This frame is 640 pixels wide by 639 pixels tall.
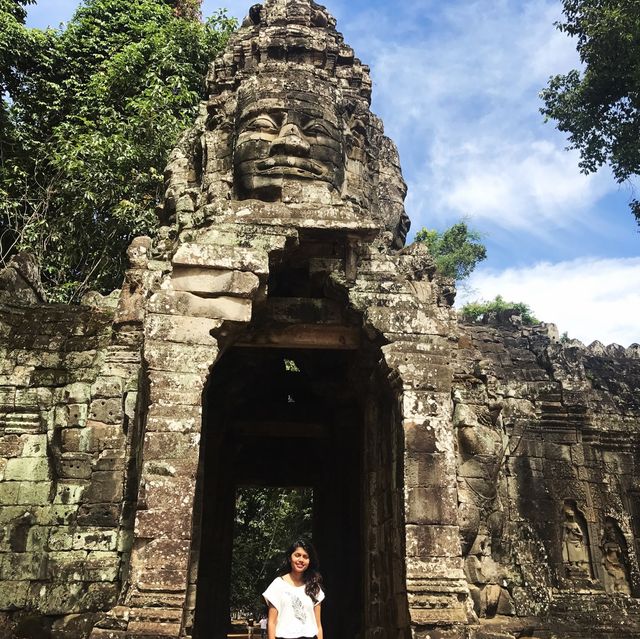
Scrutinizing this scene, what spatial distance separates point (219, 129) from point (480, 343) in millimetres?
5270

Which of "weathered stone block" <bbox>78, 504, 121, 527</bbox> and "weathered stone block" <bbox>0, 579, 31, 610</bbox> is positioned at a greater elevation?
"weathered stone block" <bbox>78, 504, 121, 527</bbox>

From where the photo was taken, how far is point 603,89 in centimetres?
1606

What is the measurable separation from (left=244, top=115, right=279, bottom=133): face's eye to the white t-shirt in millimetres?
5044

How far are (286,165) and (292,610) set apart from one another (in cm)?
459

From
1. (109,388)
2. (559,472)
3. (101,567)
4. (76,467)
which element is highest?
(109,388)

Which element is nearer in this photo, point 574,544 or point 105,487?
point 105,487

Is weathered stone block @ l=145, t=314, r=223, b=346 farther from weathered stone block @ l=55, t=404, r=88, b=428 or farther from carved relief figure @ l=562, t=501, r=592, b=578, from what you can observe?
carved relief figure @ l=562, t=501, r=592, b=578

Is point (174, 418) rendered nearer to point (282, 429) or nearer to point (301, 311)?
point (301, 311)

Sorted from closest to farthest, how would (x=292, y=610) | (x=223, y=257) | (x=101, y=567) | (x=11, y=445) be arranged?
1. (x=292, y=610)
2. (x=223, y=257)
3. (x=101, y=567)
4. (x=11, y=445)

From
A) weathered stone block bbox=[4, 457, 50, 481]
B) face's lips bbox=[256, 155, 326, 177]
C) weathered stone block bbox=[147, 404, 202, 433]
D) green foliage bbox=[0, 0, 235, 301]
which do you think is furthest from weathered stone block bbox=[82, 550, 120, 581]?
green foliage bbox=[0, 0, 235, 301]

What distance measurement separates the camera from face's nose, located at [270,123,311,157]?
7.34m

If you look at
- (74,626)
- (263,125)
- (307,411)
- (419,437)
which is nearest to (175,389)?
(419,437)

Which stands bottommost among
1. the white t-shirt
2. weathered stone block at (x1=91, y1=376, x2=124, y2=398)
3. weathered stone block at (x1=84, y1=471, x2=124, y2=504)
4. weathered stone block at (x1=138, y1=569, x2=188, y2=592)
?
the white t-shirt

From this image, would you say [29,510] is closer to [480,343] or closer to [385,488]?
[385,488]
